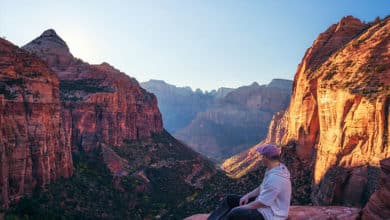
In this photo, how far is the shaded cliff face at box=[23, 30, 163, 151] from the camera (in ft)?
208

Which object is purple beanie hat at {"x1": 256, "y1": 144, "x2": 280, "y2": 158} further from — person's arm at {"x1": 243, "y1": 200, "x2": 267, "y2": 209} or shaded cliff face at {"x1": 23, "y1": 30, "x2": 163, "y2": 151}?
shaded cliff face at {"x1": 23, "y1": 30, "x2": 163, "y2": 151}

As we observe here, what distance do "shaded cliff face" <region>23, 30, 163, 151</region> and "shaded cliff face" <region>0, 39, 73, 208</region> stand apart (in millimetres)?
18062

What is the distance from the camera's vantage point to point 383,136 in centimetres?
2353

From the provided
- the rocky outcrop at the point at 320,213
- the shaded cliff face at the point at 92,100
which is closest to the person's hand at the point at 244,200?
the rocky outcrop at the point at 320,213

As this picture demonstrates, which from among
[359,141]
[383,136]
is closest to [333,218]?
[383,136]

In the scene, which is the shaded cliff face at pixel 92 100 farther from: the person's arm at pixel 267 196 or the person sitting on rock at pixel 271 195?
the person's arm at pixel 267 196

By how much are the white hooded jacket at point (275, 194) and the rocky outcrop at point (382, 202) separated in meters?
3.85

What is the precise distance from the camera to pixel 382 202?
10102mm

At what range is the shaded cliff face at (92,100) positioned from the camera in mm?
63281

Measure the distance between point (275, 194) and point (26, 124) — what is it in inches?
1320

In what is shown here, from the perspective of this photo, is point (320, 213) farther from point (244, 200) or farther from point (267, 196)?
point (267, 196)

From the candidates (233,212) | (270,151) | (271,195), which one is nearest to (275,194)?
(271,195)

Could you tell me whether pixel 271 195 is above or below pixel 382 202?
above

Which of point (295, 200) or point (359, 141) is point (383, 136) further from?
point (295, 200)
